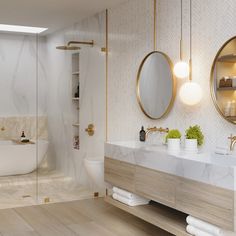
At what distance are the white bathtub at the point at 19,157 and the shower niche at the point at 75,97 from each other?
448mm

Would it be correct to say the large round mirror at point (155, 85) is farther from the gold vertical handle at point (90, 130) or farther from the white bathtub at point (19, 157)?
the white bathtub at point (19, 157)

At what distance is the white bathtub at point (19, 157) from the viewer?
4.71 m

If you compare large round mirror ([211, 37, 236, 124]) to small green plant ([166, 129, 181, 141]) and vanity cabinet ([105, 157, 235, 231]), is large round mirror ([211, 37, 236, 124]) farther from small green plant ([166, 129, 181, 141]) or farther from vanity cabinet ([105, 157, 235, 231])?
vanity cabinet ([105, 157, 235, 231])

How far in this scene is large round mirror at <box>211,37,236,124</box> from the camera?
3.33m

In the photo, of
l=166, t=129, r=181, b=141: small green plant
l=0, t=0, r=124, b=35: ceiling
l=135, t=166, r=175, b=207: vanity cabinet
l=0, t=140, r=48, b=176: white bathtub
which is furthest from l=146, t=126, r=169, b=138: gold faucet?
l=0, t=0, r=124, b=35: ceiling

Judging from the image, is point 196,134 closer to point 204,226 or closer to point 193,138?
point 193,138

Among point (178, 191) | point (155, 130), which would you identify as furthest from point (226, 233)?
point (155, 130)

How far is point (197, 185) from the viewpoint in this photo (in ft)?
9.82

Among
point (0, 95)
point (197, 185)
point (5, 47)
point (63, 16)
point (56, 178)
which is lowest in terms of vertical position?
point (56, 178)

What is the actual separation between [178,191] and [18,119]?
7.70ft

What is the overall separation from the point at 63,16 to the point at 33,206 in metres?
2.42

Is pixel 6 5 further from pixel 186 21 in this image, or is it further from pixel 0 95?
pixel 186 21

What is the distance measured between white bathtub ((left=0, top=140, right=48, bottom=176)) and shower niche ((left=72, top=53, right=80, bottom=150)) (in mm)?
448

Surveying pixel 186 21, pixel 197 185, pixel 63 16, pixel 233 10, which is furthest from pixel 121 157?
pixel 63 16
